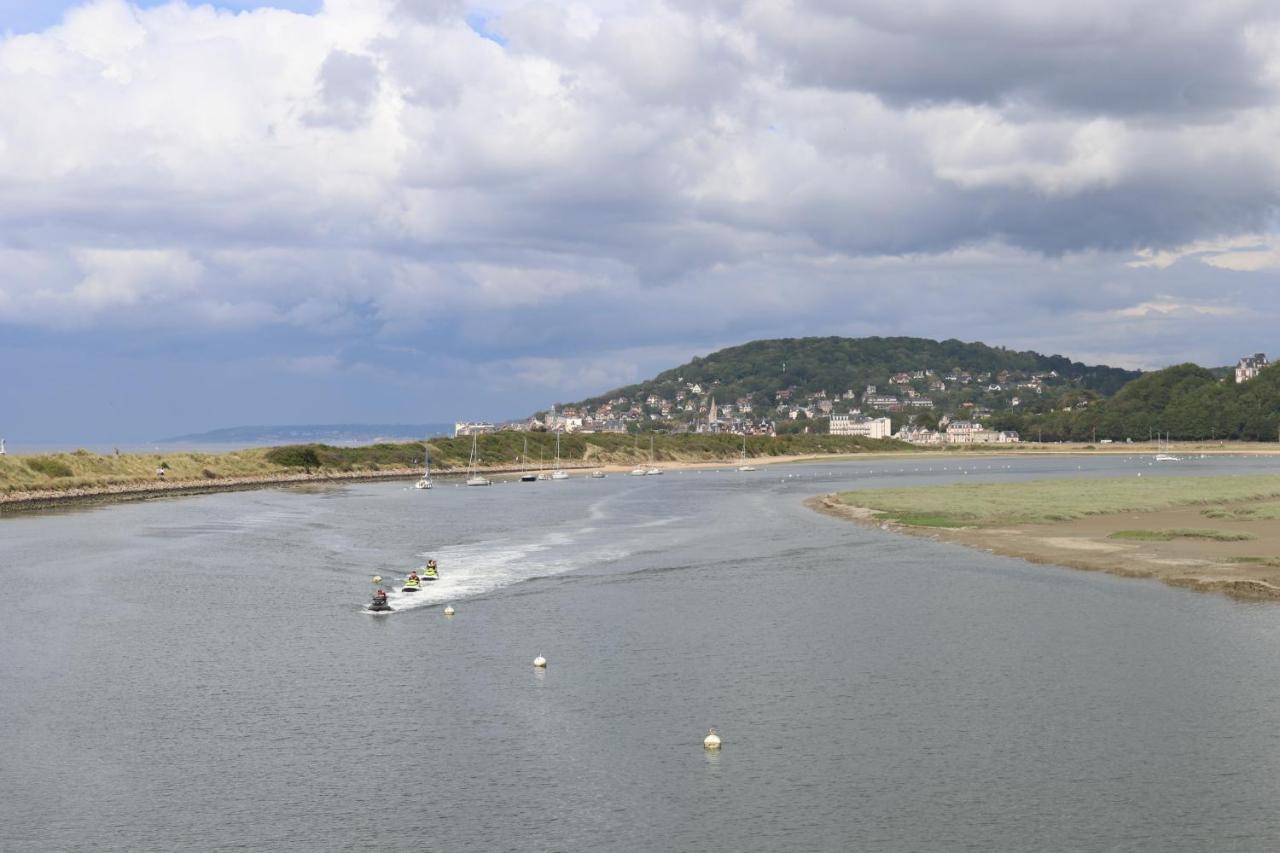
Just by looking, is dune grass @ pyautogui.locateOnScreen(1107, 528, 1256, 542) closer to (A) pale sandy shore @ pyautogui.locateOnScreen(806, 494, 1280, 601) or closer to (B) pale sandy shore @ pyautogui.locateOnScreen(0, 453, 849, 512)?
(A) pale sandy shore @ pyautogui.locateOnScreen(806, 494, 1280, 601)

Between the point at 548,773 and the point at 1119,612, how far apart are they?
30.8 metres

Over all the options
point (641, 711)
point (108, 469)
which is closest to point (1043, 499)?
point (641, 711)

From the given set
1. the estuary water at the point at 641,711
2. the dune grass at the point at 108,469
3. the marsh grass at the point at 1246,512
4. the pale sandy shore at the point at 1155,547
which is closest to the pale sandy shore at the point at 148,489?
the dune grass at the point at 108,469

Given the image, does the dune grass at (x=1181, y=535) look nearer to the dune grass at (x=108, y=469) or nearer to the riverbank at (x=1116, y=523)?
the riverbank at (x=1116, y=523)

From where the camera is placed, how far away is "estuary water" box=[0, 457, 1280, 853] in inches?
1064

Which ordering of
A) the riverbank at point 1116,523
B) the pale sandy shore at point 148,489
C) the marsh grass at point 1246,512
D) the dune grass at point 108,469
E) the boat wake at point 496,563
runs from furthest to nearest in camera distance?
the dune grass at point 108,469 → the pale sandy shore at point 148,489 → the marsh grass at point 1246,512 → the riverbank at point 1116,523 → the boat wake at point 496,563

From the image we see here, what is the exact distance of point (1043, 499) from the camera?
370ft

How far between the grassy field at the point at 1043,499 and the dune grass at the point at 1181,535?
1258 cm

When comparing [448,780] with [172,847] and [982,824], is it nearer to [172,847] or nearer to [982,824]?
[172,847]

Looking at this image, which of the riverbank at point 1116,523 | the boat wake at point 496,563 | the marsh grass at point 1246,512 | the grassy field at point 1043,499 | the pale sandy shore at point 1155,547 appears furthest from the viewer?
the grassy field at point 1043,499

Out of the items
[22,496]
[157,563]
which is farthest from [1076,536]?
[22,496]

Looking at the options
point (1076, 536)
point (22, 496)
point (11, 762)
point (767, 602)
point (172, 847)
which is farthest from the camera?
point (22, 496)

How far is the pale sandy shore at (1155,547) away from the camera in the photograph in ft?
192

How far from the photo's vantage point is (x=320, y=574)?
6994 centimetres
